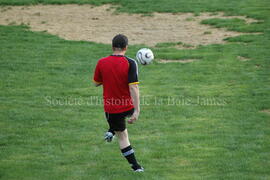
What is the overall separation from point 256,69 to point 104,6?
38.2 ft

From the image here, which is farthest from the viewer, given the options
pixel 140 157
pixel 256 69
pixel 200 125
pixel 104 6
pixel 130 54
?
pixel 104 6

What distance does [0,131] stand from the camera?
983 cm

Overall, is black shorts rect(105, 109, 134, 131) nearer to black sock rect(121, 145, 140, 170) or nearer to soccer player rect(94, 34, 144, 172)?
soccer player rect(94, 34, 144, 172)

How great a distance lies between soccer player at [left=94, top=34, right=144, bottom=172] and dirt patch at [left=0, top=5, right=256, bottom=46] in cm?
1069

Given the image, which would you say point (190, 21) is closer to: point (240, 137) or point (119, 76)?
point (240, 137)

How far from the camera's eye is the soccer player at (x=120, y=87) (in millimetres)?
7230

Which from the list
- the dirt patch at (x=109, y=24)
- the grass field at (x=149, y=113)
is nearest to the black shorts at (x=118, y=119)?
the grass field at (x=149, y=113)

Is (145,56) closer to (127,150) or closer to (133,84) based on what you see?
(133,84)

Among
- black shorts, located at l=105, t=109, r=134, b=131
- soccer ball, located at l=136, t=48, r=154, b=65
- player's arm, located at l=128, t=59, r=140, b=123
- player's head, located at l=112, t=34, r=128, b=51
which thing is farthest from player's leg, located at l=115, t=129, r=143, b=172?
soccer ball, located at l=136, t=48, r=154, b=65

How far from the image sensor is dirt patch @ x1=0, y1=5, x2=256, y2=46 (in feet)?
61.6

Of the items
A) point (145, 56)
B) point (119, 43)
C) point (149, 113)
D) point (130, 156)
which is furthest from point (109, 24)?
point (130, 156)

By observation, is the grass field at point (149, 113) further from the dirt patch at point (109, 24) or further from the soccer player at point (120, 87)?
the dirt patch at point (109, 24)

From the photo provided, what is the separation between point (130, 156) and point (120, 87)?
1.19 metres

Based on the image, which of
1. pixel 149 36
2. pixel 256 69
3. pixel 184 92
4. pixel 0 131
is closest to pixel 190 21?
pixel 149 36
